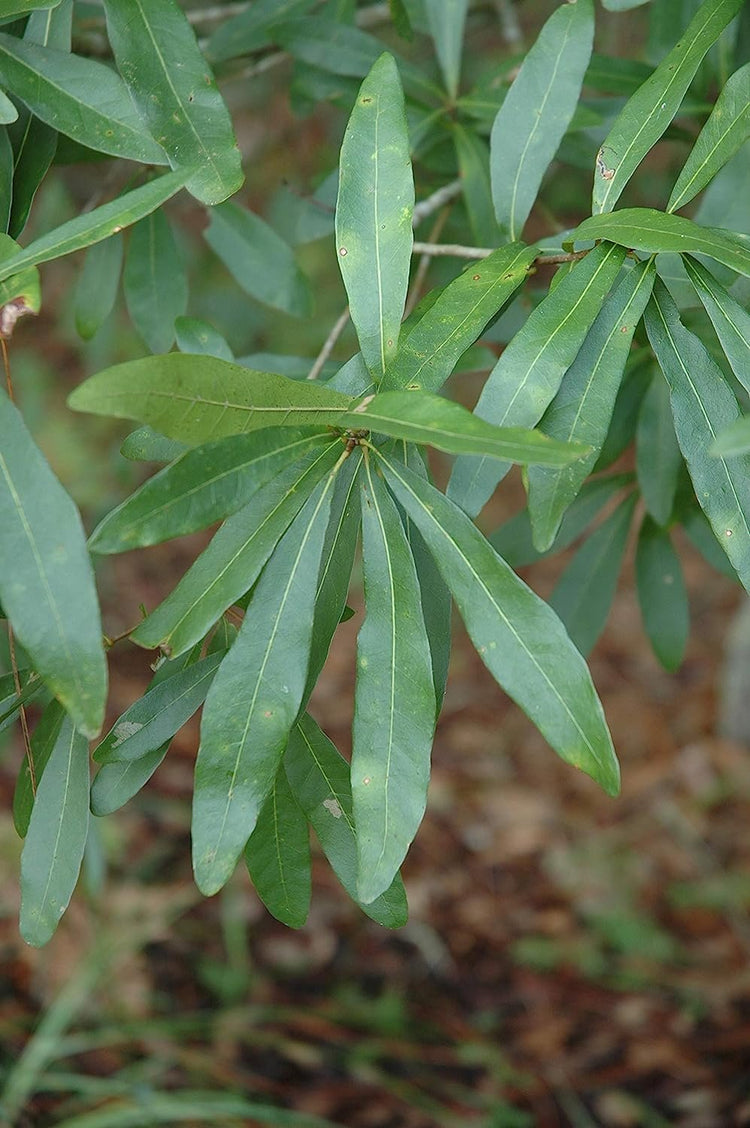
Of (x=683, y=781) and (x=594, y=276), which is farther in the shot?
(x=683, y=781)

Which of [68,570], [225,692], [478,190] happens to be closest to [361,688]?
[225,692]

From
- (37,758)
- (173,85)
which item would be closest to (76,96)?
(173,85)

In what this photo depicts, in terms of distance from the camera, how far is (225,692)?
734 mm

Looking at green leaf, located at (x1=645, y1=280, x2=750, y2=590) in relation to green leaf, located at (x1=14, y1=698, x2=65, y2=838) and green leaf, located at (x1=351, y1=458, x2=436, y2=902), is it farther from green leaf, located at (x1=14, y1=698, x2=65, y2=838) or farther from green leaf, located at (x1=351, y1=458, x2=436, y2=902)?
green leaf, located at (x1=14, y1=698, x2=65, y2=838)

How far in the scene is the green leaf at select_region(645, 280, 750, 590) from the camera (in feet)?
2.51

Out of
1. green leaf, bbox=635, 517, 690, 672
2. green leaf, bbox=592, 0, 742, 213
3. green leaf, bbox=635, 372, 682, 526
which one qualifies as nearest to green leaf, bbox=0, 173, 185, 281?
green leaf, bbox=592, 0, 742, 213

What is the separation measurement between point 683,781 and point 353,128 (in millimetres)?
2276

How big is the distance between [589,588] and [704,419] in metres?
0.66

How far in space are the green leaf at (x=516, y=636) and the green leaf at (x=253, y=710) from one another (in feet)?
0.26

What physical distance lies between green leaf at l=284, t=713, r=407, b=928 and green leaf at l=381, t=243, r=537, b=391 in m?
0.28

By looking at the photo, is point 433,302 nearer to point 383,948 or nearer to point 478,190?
point 478,190

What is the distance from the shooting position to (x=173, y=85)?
844 mm

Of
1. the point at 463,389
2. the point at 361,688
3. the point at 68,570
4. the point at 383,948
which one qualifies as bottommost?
the point at 383,948

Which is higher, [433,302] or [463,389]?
[433,302]
